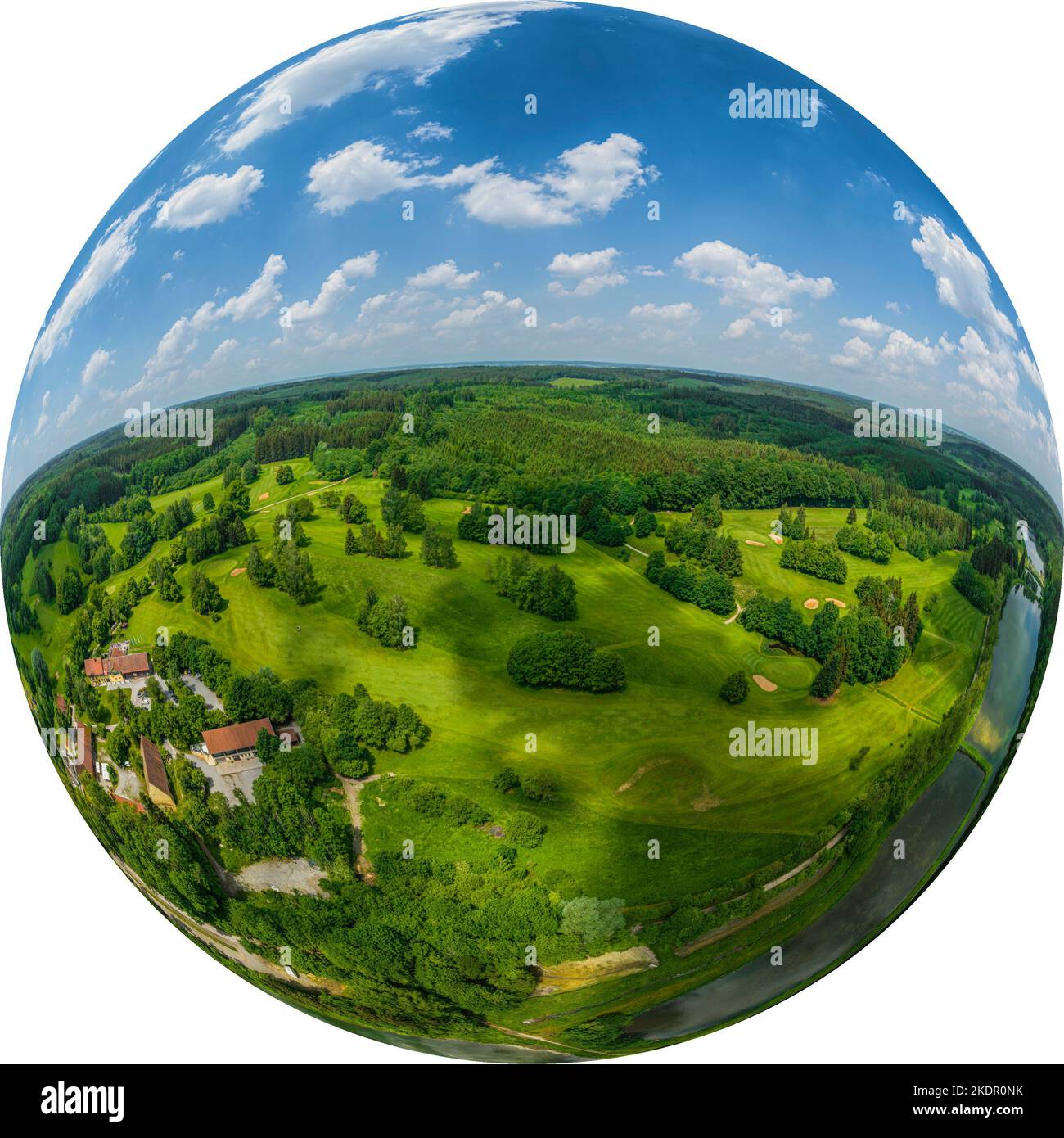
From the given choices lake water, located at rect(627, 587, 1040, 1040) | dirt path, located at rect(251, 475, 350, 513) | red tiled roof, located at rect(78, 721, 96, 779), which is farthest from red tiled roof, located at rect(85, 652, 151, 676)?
lake water, located at rect(627, 587, 1040, 1040)

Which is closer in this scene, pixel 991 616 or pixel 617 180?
pixel 617 180

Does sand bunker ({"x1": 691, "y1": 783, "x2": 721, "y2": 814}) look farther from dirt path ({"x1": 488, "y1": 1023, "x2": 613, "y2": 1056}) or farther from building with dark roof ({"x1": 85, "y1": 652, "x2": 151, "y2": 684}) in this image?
building with dark roof ({"x1": 85, "y1": 652, "x2": 151, "y2": 684})

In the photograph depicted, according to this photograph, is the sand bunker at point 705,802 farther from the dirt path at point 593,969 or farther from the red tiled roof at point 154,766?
the red tiled roof at point 154,766

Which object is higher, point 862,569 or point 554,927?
point 862,569

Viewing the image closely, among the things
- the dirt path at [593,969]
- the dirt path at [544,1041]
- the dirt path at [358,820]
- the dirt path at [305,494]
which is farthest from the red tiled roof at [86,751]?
the dirt path at [593,969]

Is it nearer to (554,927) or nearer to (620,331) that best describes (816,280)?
(620,331)

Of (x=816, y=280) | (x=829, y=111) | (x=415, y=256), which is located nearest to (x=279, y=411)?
(x=415, y=256)

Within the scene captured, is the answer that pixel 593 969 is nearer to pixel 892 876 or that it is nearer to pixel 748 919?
pixel 748 919
